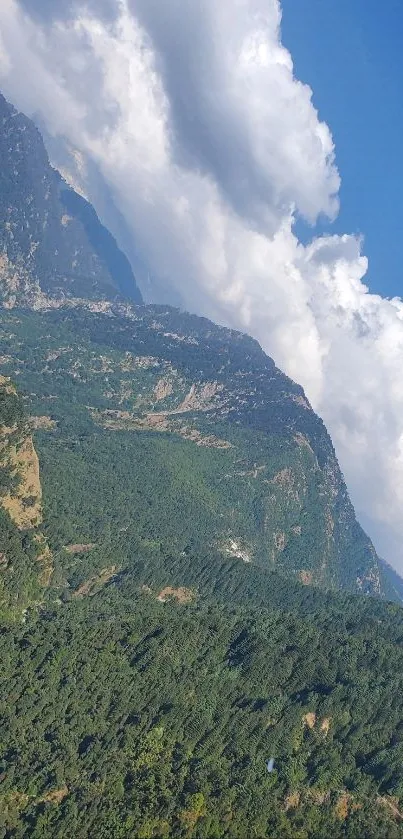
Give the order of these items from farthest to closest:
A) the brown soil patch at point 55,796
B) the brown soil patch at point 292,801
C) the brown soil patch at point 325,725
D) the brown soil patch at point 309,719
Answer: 1. the brown soil patch at point 309,719
2. the brown soil patch at point 325,725
3. the brown soil patch at point 55,796
4. the brown soil patch at point 292,801

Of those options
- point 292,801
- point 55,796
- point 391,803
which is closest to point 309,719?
point 292,801

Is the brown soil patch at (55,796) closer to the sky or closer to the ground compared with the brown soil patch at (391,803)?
closer to the ground

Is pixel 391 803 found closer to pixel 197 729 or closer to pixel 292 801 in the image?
pixel 292 801

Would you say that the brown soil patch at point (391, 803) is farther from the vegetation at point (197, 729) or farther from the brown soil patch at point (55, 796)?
the brown soil patch at point (55, 796)

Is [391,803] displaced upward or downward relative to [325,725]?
downward

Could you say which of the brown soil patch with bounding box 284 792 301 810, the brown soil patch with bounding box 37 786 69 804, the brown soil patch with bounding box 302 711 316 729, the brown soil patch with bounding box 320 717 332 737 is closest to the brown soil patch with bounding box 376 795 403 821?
Answer: the brown soil patch with bounding box 284 792 301 810

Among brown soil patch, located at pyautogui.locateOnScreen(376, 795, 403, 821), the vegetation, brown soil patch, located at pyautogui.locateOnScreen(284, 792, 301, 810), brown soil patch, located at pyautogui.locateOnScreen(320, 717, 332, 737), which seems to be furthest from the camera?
brown soil patch, located at pyautogui.locateOnScreen(320, 717, 332, 737)

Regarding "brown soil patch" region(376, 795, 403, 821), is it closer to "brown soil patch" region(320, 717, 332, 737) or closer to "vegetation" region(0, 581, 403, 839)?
"vegetation" region(0, 581, 403, 839)

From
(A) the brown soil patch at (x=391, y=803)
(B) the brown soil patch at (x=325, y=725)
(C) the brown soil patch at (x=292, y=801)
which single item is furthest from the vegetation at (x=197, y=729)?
(B) the brown soil patch at (x=325, y=725)

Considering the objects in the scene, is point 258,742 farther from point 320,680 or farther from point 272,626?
point 272,626

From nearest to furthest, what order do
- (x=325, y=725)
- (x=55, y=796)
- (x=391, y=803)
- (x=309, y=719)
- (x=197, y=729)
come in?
(x=55, y=796) < (x=391, y=803) < (x=197, y=729) < (x=325, y=725) < (x=309, y=719)

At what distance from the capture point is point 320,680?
141m

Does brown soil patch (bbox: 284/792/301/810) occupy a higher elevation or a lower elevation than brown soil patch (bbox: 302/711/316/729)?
lower

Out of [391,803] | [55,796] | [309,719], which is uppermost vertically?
[309,719]
